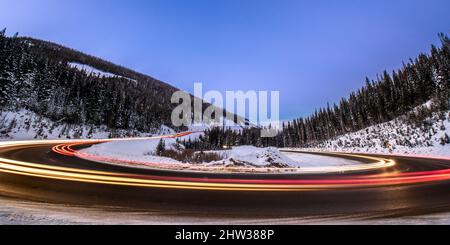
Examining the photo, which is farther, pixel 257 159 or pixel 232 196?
pixel 257 159

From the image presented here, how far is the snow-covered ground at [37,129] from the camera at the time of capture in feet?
132

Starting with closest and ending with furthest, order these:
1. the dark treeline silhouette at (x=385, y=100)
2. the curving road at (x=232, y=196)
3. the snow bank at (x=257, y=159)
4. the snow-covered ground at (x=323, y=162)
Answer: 1. the curving road at (x=232, y=196)
2. the snow bank at (x=257, y=159)
3. the snow-covered ground at (x=323, y=162)
4. the dark treeline silhouette at (x=385, y=100)

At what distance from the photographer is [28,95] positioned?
60.0 m

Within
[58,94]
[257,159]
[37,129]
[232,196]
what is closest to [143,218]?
[232,196]

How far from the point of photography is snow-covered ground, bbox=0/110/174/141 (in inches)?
1589

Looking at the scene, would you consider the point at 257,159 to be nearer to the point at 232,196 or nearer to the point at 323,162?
the point at 323,162

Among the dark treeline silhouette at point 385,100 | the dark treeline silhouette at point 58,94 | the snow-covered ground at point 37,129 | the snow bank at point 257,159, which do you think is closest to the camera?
the snow bank at point 257,159

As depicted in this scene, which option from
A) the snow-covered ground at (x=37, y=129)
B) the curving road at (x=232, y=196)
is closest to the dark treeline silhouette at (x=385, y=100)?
the snow-covered ground at (x=37, y=129)

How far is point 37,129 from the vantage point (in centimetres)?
4694

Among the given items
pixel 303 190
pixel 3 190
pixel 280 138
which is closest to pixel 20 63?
pixel 3 190

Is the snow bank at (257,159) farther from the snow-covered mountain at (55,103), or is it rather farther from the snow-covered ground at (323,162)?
the snow-covered mountain at (55,103)
